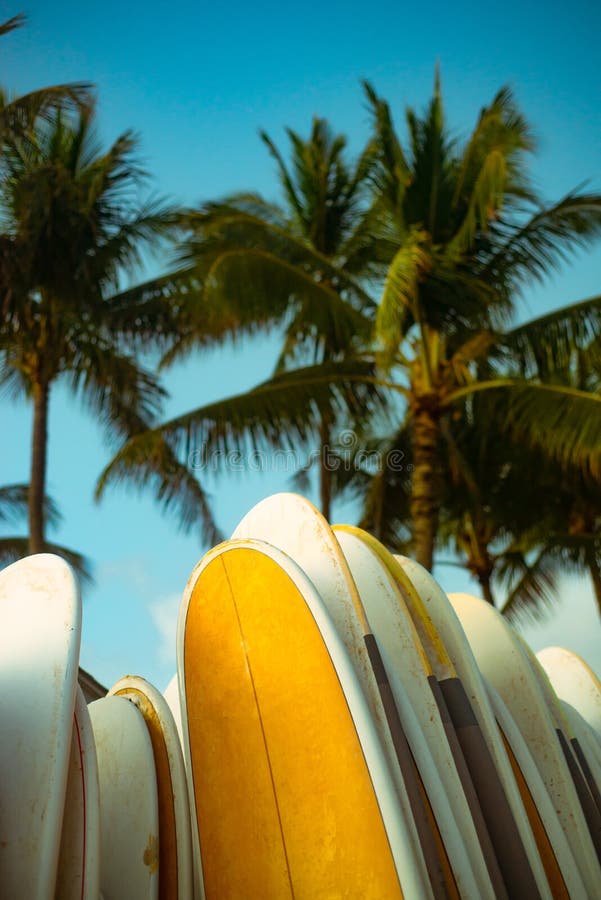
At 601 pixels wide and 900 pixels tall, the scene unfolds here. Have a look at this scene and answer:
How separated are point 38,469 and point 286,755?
8881 mm

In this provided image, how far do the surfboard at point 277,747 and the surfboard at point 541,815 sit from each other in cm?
112

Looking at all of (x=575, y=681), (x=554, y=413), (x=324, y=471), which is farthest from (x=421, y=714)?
(x=324, y=471)

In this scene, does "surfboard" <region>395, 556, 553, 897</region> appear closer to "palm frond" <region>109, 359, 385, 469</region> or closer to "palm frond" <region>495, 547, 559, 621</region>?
"palm frond" <region>109, 359, 385, 469</region>

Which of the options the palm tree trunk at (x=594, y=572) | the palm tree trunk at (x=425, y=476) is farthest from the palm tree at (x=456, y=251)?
the palm tree trunk at (x=594, y=572)

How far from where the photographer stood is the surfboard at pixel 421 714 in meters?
3.41

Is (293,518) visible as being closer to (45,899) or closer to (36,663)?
(36,663)

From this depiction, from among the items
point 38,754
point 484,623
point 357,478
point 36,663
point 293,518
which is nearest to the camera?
point 38,754

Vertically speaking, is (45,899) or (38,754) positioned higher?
(38,754)

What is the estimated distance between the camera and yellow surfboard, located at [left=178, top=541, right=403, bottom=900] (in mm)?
3320

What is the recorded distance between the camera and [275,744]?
12.1 feet

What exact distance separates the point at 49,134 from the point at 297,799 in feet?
36.0

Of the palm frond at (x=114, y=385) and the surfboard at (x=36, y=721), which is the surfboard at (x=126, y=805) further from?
the palm frond at (x=114, y=385)

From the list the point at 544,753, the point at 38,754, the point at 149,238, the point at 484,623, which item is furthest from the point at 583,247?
the point at 38,754

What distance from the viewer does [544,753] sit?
466 centimetres
